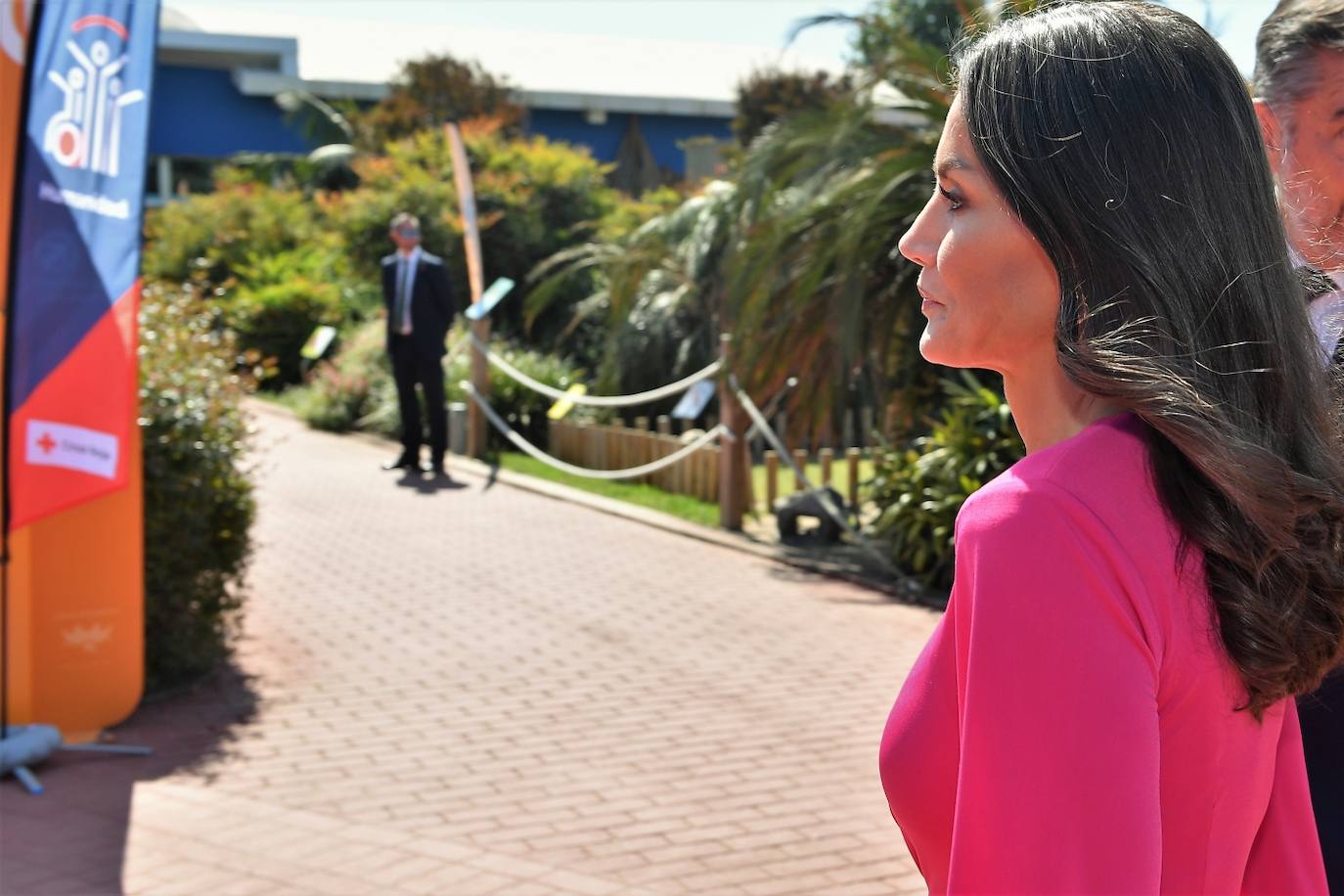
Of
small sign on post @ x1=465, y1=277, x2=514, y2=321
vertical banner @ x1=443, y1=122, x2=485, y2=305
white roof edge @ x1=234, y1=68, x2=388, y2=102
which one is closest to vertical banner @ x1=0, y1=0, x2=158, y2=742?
small sign on post @ x1=465, y1=277, x2=514, y2=321

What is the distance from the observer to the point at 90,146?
211 inches

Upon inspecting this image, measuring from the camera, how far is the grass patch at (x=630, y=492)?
35.8 feet

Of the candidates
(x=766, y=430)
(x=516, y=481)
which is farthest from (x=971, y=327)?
(x=516, y=481)

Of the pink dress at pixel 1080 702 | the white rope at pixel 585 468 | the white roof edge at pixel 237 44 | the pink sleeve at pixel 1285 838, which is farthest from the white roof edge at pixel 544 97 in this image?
the pink dress at pixel 1080 702

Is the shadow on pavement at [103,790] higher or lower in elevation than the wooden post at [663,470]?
lower

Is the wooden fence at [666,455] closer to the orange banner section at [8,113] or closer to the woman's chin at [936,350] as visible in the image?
the orange banner section at [8,113]

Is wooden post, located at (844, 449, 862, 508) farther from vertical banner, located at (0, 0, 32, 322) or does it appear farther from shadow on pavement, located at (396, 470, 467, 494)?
vertical banner, located at (0, 0, 32, 322)

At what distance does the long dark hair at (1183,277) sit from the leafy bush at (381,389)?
43.3 ft

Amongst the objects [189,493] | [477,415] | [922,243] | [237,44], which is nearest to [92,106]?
[189,493]

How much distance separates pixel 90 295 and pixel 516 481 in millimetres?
7125

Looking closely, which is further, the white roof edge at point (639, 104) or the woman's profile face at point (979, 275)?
the white roof edge at point (639, 104)

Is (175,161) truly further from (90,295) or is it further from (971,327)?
(971,327)

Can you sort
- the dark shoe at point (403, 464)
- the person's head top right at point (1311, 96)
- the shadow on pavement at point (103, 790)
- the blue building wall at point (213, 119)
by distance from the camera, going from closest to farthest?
1. the person's head top right at point (1311, 96)
2. the shadow on pavement at point (103, 790)
3. the dark shoe at point (403, 464)
4. the blue building wall at point (213, 119)

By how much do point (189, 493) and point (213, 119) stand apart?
104 ft
